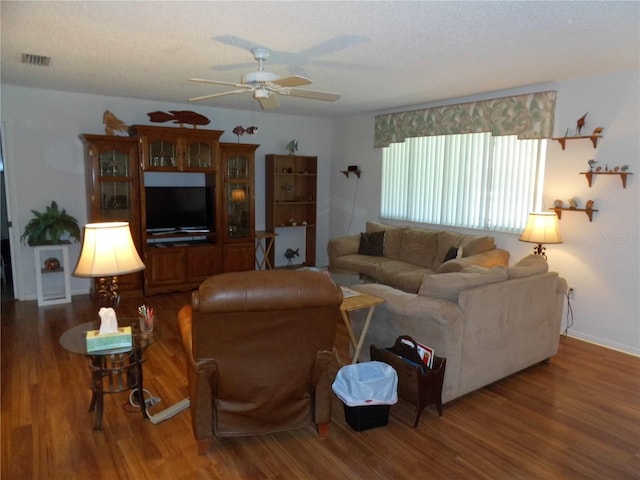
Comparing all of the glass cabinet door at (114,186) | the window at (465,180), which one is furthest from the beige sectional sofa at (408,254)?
the glass cabinet door at (114,186)

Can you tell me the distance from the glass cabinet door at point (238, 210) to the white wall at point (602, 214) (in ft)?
11.6

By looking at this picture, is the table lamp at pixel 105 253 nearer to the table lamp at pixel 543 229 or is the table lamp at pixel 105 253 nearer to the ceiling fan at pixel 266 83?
the ceiling fan at pixel 266 83

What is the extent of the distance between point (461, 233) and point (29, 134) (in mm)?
5216

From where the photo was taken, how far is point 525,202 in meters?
4.82

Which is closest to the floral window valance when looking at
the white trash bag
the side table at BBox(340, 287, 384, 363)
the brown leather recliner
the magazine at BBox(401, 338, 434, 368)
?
the side table at BBox(340, 287, 384, 363)

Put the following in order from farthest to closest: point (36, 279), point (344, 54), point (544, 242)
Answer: point (36, 279)
point (544, 242)
point (344, 54)

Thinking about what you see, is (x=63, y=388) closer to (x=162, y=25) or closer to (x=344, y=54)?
(x=162, y=25)

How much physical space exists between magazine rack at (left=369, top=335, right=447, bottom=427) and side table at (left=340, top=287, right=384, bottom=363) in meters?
0.29

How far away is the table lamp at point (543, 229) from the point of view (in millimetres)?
4199

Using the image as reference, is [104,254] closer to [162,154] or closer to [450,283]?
[450,283]

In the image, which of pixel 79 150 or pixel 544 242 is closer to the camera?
pixel 544 242

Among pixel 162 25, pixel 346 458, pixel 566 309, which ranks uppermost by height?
pixel 162 25

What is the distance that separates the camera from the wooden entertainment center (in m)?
5.31

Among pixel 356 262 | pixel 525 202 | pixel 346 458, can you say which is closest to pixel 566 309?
pixel 525 202
